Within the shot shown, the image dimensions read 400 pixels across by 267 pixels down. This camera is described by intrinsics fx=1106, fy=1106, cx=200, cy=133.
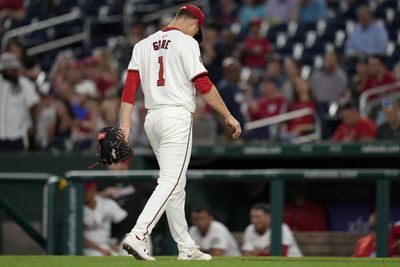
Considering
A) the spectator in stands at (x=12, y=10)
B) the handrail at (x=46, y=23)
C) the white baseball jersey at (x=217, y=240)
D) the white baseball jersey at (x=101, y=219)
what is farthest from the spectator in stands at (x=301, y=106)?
the spectator in stands at (x=12, y=10)

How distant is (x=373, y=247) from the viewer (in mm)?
9094

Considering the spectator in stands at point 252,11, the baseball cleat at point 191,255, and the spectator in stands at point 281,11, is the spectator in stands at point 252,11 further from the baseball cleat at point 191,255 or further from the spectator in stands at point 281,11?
the baseball cleat at point 191,255

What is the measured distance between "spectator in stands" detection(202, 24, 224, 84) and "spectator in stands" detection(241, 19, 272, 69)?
1.48 feet

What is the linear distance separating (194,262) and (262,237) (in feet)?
9.41

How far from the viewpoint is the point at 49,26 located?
18.5 m

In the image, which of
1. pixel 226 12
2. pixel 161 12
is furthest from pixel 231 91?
pixel 161 12

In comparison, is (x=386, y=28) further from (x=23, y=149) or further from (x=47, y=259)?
(x=47, y=259)

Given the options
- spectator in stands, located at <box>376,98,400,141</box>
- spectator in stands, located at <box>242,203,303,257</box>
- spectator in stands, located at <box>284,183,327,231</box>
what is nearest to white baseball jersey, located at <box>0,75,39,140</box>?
spectator in stands, located at <box>284,183,327,231</box>

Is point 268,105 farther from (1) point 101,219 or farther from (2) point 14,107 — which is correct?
(1) point 101,219

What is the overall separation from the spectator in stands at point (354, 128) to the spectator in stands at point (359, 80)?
1.75m

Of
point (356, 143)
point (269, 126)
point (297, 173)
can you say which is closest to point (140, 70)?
point (297, 173)

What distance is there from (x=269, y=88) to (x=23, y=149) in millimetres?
2857

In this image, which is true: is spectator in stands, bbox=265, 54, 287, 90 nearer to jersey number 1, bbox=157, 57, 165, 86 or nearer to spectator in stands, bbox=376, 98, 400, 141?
spectator in stands, bbox=376, 98, 400, 141

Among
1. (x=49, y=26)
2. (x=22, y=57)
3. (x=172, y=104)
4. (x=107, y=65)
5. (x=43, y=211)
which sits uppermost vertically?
(x=49, y=26)
